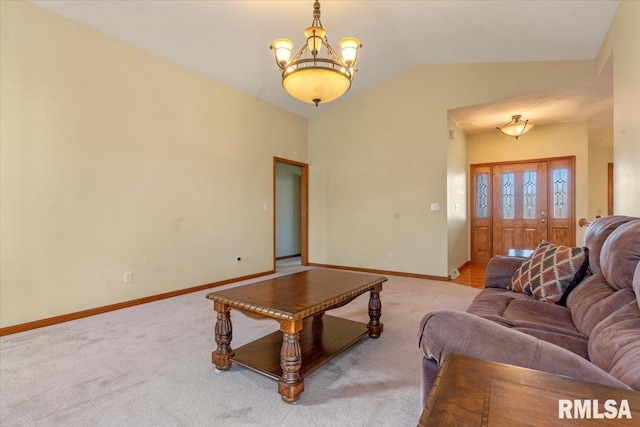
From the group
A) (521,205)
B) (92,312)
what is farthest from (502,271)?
Answer: (521,205)

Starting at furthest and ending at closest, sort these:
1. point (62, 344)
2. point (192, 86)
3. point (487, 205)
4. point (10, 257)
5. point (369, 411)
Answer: point (487, 205) < point (192, 86) < point (10, 257) < point (62, 344) < point (369, 411)

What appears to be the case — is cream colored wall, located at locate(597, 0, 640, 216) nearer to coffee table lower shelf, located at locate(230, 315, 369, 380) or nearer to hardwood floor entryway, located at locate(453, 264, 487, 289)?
hardwood floor entryway, located at locate(453, 264, 487, 289)

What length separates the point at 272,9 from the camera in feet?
11.2

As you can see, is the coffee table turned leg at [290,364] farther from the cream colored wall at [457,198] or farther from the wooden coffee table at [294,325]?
the cream colored wall at [457,198]

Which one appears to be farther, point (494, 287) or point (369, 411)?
point (494, 287)

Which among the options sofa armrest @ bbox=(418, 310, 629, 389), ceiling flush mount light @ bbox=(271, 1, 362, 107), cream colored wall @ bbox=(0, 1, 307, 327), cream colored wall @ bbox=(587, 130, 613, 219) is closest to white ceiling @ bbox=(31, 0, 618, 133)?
cream colored wall @ bbox=(0, 1, 307, 327)

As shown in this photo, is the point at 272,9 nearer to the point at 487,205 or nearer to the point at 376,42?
the point at 376,42

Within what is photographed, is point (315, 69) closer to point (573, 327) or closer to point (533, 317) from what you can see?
point (533, 317)

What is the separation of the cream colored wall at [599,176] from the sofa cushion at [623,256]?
608cm

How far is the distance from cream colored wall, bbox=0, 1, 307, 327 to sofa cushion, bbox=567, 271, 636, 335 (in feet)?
13.1

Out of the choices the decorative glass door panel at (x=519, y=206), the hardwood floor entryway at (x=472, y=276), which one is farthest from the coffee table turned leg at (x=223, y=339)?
the decorative glass door panel at (x=519, y=206)

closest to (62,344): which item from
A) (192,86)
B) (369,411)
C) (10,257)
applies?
(10,257)

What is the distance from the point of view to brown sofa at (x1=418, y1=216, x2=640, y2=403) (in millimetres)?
935

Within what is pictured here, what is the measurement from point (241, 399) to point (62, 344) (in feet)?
5.85
